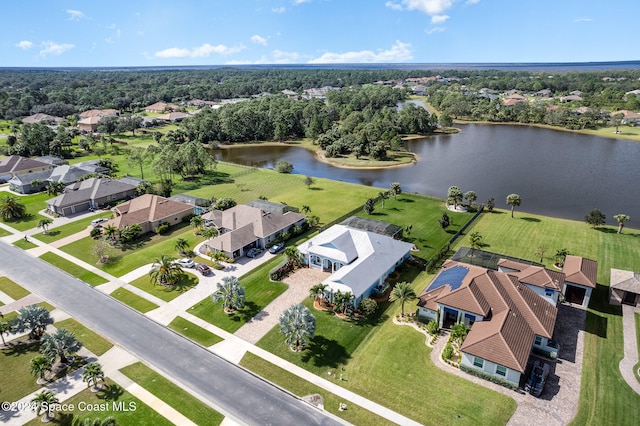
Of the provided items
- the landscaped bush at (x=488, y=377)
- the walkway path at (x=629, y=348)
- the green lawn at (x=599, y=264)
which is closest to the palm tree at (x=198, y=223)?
the green lawn at (x=599, y=264)

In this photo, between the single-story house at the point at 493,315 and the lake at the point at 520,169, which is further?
the lake at the point at 520,169

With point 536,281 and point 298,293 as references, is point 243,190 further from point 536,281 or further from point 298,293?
point 536,281

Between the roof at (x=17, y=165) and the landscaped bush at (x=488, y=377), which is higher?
the roof at (x=17, y=165)

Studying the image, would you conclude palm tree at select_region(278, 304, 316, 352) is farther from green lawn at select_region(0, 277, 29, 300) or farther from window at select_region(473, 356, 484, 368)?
green lawn at select_region(0, 277, 29, 300)

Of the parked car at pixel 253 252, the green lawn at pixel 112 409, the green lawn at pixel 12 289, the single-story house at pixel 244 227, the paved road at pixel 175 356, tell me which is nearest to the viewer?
the green lawn at pixel 112 409

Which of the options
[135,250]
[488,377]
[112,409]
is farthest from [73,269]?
[488,377]

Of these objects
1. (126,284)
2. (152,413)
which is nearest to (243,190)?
(126,284)

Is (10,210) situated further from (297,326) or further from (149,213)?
(297,326)

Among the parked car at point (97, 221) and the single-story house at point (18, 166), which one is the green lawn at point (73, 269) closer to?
the parked car at point (97, 221)
